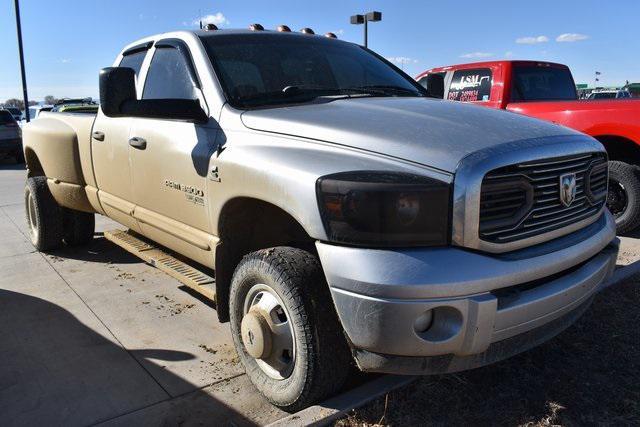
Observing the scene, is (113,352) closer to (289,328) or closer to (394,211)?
(289,328)

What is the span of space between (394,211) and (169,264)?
90.0 inches

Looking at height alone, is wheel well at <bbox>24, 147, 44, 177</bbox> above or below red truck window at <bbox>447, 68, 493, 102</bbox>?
below

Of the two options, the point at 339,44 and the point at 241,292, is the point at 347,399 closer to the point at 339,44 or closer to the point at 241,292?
the point at 241,292

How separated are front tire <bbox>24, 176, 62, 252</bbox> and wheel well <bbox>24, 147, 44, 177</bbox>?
0.28 meters

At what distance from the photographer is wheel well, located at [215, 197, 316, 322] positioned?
9.86 ft

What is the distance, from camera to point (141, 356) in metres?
3.47

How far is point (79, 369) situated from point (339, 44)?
9.29ft

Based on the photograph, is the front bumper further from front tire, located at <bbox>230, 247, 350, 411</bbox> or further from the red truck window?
the red truck window

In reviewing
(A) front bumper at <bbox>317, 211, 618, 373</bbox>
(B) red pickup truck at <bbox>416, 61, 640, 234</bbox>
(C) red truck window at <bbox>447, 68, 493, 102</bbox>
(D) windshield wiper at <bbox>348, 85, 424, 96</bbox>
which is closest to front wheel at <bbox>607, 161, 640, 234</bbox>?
(B) red pickup truck at <bbox>416, 61, 640, 234</bbox>

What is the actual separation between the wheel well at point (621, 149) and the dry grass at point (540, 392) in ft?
10.7

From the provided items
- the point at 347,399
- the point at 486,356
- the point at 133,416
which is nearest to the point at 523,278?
the point at 486,356

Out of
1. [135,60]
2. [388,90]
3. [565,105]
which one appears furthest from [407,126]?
[565,105]

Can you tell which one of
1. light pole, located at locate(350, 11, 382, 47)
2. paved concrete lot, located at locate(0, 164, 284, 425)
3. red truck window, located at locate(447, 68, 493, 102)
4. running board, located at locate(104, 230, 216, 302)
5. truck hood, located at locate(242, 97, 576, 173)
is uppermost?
light pole, located at locate(350, 11, 382, 47)

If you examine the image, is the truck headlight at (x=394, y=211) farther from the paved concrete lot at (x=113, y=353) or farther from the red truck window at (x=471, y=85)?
the red truck window at (x=471, y=85)
